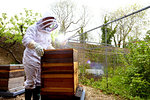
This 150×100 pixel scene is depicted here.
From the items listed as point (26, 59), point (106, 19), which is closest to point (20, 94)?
point (26, 59)

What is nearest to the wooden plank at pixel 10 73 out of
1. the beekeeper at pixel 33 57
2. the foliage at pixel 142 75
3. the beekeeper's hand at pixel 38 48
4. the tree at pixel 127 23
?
the beekeeper at pixel 33 57

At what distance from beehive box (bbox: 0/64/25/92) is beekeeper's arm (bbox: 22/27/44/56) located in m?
1.33

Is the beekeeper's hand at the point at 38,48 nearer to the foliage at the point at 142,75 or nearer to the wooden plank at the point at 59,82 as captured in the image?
the wooden plank at the point at 59,82

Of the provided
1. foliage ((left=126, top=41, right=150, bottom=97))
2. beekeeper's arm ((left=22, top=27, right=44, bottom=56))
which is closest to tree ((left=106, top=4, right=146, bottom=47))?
foliage ((left=126, top=41, right=150, bottom=97))

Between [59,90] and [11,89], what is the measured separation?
1.81 metres

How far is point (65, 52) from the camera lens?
1.47m

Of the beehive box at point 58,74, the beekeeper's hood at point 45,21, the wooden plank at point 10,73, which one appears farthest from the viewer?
the wooden plank at point 10,73

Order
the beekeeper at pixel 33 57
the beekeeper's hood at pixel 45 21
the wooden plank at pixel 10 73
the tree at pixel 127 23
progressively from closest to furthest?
the beekeeper at pixel 33 57
the beekeeper's hood at pixel 45 21
the wooden plank at pixel 10 73
the tree at pixel 127 23

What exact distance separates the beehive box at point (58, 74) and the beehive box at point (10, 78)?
1549 mm

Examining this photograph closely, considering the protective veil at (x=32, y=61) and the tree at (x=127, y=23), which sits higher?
the tree at (x=127, y=23)

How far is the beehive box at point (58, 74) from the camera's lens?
1444mm

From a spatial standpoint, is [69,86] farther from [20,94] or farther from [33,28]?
[20,94]

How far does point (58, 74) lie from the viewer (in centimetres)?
148

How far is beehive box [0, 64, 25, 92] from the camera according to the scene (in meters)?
2.57
